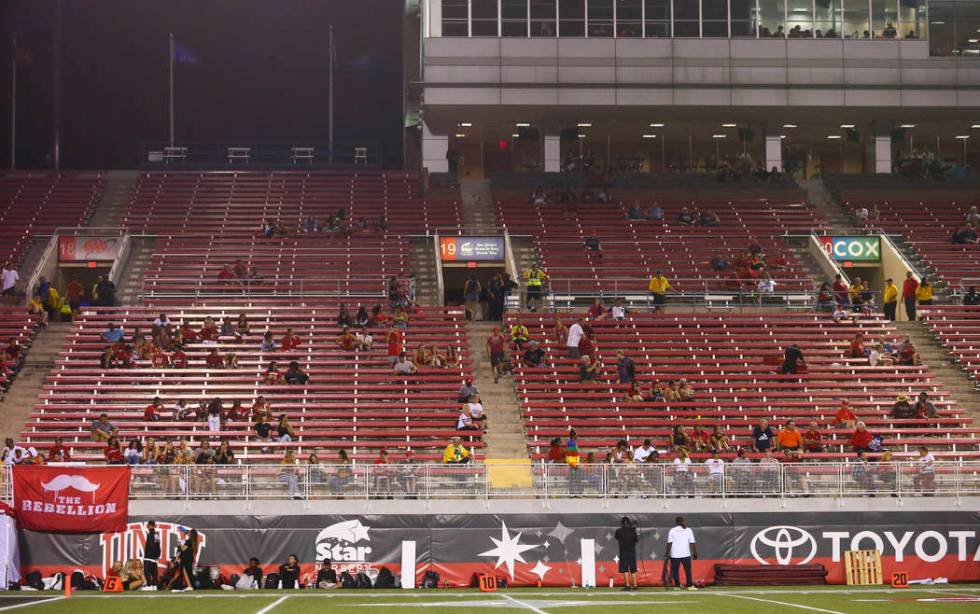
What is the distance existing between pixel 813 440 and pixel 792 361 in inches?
193

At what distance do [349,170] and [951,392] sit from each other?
79.9 feet

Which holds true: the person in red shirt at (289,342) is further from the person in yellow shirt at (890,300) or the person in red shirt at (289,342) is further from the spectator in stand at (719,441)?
the person in yellow shirt at (890,300)

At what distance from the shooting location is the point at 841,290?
38375 millimetres

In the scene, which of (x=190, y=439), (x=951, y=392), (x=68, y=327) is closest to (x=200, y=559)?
(x=190, y=439)

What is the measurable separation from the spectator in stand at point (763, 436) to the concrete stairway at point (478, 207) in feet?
50.0

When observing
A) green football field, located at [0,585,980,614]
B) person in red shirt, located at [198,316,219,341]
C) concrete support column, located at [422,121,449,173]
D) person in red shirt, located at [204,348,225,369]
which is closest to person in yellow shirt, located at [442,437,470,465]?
green football field, located at [0,585,980,614]

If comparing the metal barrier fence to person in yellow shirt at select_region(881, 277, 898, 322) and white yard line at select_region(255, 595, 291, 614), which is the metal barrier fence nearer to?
white yard line at select_region(255, 595, 291, 614)

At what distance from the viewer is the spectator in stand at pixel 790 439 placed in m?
28.5

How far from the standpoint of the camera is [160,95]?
53.2 m

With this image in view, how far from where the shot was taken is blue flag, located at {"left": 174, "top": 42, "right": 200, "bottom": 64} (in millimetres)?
53219

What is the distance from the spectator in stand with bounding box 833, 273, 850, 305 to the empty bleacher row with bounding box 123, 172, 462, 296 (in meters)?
12.6

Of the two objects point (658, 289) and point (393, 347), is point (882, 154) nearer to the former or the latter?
point (658, 289)

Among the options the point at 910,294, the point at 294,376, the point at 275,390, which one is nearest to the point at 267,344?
the point at 294,376

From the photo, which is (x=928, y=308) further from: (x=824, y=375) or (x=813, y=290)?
(x=824, y=375)
